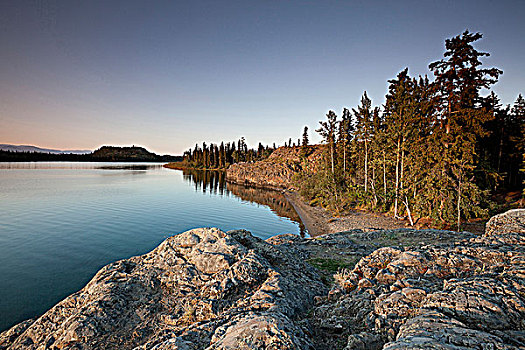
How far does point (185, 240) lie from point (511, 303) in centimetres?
699

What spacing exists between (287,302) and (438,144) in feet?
70.3

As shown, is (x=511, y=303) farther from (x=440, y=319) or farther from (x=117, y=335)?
(x=117, y=335)

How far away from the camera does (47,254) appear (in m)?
19.7

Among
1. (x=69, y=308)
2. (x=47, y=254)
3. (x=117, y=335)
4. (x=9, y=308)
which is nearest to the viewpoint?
(x=117, y=335)

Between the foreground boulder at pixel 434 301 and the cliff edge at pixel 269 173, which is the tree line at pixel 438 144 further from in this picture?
the cliff edge at pixel 269 173

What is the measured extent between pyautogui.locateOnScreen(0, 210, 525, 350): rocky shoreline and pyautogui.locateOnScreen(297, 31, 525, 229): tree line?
1404 cm

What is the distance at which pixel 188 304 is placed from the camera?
5.26 m

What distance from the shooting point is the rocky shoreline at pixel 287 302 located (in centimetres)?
329

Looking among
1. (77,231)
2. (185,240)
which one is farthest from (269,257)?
(77,231)

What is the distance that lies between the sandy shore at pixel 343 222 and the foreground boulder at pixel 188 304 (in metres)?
18.6

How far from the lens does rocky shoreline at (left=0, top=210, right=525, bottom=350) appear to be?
3287mm

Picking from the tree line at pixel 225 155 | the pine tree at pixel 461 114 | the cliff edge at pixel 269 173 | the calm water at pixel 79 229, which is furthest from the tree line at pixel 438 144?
the tree line at pixel 225 155

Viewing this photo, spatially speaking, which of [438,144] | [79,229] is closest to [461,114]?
[438,144]

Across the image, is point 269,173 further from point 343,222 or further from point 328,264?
point 328,264
